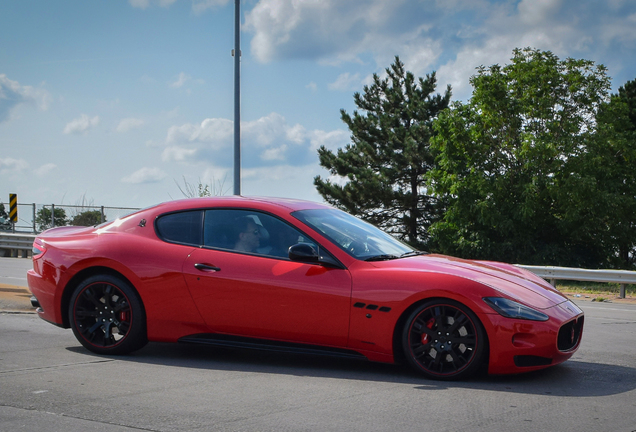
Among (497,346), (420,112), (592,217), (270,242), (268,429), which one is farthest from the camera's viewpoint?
(420,112)

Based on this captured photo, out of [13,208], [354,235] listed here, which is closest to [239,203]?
[354,235]

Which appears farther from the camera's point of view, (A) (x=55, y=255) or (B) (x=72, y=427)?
(A) (x=55, y=255)

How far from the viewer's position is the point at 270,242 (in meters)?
6.05

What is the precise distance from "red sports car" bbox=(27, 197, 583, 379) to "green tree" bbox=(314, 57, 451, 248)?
123 ft

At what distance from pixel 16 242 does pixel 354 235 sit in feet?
78.1

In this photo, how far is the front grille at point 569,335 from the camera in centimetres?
535

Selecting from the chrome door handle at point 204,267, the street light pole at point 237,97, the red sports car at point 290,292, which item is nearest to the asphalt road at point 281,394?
the red sports car at point 290,292

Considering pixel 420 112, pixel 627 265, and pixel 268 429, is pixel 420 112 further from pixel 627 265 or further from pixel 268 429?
pixel 268 429

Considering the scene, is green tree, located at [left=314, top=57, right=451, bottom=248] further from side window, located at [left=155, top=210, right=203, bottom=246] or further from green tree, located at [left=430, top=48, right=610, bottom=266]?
side window, located at [left=155, top=210, right=203, bottom=246]

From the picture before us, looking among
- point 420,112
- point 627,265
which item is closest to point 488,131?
point 420,112

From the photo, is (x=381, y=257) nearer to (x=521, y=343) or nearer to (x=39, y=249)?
(x=521, y=343)

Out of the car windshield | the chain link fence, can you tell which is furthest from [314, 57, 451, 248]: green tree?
the car windshield

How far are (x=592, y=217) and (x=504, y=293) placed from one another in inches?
1396

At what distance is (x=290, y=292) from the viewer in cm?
571
